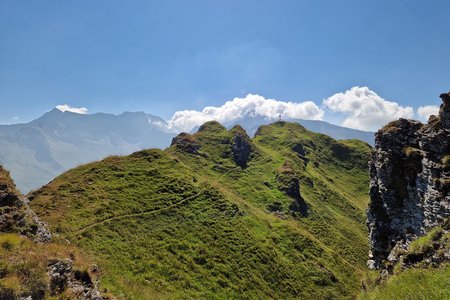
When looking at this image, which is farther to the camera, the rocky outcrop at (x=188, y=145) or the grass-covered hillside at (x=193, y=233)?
the rocky outcrop at (x=188, y=145)

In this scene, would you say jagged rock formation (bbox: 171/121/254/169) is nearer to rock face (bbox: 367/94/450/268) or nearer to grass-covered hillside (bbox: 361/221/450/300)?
rock face (bbox: 367/94/450/268)

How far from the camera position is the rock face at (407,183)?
28.1m

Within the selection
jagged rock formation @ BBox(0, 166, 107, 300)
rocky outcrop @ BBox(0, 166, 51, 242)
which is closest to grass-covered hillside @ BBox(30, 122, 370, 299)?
jagged rock formation @ BBox(0, 166, 107, 300)

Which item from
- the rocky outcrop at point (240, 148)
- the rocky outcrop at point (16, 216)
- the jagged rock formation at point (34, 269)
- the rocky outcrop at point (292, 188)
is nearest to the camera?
the jagged rock formation at point (34, 269)

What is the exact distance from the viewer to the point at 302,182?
A: 123 metres

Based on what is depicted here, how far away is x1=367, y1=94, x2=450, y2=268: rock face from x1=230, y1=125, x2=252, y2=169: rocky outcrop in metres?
87.3

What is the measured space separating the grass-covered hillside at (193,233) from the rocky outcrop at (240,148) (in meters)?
19.6

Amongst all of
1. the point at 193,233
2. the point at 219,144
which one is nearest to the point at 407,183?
the point at 193,233

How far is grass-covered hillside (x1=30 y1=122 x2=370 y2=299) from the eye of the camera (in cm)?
3962

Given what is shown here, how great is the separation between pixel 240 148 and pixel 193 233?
82.1 meters

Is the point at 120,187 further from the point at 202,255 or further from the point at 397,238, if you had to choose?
the point at 397,238

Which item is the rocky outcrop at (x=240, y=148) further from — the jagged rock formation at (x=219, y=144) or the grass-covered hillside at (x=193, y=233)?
the grass-covered hillside at (x=193, y=233)

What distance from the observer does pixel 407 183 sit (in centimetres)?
3192

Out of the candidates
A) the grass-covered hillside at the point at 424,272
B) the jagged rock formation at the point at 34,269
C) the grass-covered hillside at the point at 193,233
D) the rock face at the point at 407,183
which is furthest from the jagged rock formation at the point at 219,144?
the grass-covered hillside at the point at 424,272
